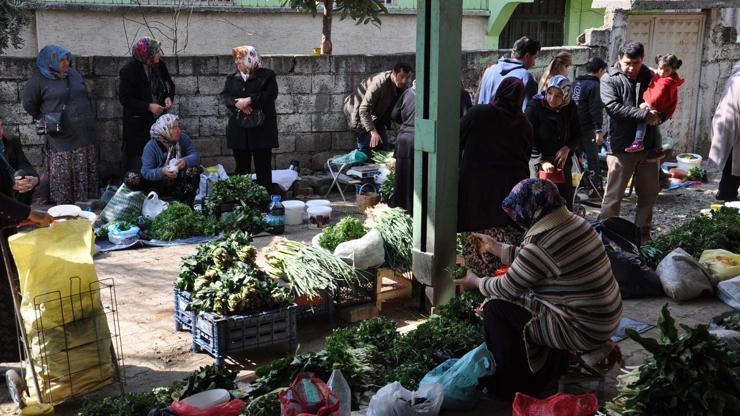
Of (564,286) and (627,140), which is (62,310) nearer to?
(564,286)

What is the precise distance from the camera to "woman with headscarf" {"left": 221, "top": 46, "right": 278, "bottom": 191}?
1034cm

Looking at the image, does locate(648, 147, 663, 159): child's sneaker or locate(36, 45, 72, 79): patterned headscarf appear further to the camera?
locate(36, 45, 72, 79): patterned headscarf

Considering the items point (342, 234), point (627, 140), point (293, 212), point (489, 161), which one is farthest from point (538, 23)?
point (342, 234)

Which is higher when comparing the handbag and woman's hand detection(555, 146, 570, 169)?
the handbag

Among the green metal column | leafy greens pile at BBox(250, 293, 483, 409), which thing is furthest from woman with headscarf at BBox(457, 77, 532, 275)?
leafy greens pile at BBox(250, 293, 483, 409)

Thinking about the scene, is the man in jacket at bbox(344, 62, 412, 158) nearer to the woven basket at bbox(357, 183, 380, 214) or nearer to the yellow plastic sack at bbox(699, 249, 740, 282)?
the woven basket at bbox(357, 183, 380, 214)

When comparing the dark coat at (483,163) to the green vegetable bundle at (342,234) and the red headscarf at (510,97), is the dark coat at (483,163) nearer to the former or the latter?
the red headscarf at (510,97)

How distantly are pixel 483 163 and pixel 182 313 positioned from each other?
2.65 m

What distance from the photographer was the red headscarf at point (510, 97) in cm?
652

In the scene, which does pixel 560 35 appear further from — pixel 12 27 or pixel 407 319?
pixel 407 319

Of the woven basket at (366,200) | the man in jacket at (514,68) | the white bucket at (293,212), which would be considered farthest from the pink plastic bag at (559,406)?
the woven basket at (366,200)

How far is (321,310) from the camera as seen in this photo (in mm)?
6707

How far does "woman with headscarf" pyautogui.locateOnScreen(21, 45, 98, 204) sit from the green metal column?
546cm

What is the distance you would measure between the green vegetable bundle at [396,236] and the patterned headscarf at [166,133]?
11.3 ft
